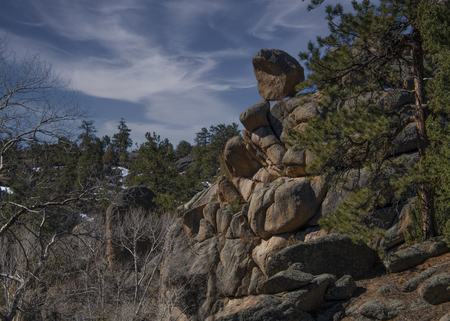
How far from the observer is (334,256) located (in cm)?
952

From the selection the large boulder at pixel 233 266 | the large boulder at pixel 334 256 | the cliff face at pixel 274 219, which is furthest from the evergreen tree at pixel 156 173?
the large boulder at pixel 334 256

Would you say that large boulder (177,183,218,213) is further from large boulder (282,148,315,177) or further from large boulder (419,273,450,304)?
large boulder (419,273,450,304)

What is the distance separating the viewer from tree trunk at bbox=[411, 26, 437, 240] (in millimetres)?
8633

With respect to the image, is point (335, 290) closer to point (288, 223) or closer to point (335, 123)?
point (335, 123)

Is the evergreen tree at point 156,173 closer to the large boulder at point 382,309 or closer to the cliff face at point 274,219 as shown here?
the cliff face at point 274,219

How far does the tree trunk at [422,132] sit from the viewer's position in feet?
28.3

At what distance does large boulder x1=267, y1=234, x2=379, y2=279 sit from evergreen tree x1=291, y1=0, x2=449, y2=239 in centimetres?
96

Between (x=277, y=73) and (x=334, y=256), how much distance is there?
51.3 feet

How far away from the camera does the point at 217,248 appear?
72.9ft

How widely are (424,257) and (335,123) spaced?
13.1ft

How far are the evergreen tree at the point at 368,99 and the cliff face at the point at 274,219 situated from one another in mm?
992

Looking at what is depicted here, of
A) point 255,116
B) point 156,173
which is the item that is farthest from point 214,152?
point 255,116

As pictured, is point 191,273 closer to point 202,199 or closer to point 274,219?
point 274,219

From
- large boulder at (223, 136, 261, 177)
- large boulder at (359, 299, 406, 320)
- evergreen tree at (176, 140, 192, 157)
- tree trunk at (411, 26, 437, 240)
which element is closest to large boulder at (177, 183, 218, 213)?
large boulder at (223, 136, 261, 177)
